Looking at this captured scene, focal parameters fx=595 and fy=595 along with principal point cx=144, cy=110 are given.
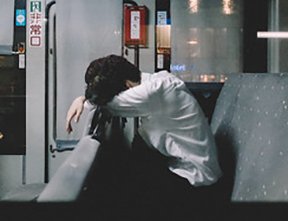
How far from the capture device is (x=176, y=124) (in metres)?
2.44

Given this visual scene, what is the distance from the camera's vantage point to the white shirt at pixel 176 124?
2367 mm

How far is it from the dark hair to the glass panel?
27.3 inches

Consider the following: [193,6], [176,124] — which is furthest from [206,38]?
[176,124]

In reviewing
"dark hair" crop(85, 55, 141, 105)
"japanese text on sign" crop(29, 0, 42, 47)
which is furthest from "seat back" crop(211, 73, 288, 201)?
"japanese text on sign" crop(29, 0, 42, 47)

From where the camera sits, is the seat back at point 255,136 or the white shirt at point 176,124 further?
the white shirt at point 176,124

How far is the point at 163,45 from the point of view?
3.17 metres

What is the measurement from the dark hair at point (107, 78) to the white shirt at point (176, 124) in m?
0.04

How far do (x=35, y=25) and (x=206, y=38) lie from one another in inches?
36.1

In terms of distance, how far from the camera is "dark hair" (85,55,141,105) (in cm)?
240

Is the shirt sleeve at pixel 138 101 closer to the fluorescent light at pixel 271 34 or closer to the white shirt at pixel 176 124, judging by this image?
the white shirt at pixel 176 124

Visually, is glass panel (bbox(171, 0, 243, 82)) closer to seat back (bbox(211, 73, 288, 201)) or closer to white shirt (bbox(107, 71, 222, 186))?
seat back (bbox(211, 73, 288, 201))

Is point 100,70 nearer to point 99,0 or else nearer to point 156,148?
point 156,148

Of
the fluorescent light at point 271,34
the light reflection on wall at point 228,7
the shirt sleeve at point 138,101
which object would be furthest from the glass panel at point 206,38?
the shirt sleeve at point 138,101

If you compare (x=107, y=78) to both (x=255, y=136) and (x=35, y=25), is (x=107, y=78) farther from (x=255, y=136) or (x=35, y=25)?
(x=35, y=25)
